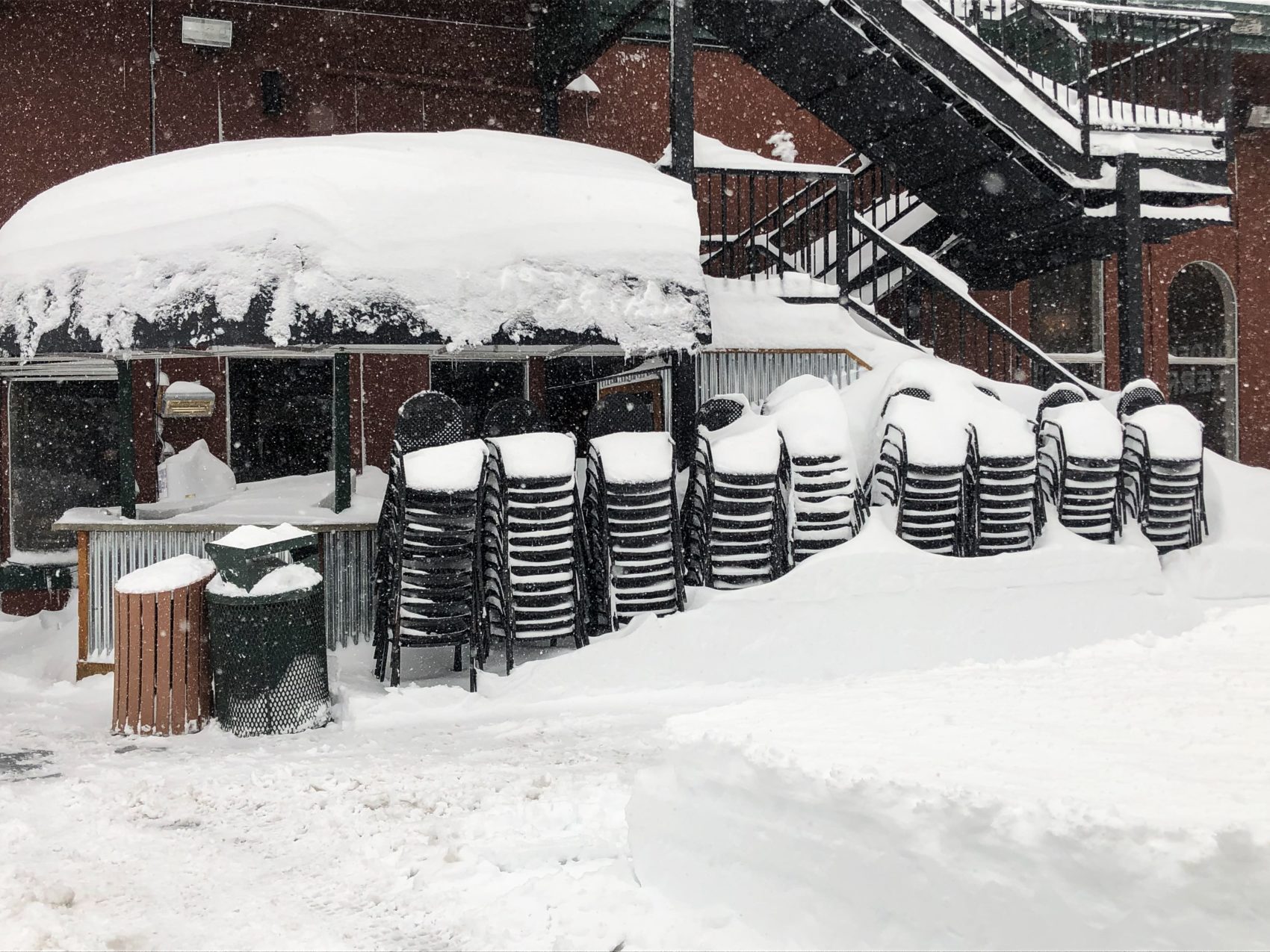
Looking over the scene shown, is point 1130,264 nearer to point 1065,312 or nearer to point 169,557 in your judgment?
point 1065,312

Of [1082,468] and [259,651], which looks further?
[1082,468]

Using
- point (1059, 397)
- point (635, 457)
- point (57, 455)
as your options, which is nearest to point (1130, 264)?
point (1059, 397)

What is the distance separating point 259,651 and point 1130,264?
8.62 m

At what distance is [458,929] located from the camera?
3449mm

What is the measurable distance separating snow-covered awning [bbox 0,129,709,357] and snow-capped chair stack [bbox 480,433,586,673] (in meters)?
0.94

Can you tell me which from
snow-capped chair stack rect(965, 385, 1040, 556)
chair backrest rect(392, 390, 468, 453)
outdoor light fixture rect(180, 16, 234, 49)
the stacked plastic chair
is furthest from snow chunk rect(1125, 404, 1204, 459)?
outdoor light fixture rect(180, 16, 234, 49)

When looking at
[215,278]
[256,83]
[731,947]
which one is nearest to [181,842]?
[731,947]

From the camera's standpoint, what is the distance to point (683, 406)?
8.41 metres

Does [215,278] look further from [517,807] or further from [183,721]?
[517,807]

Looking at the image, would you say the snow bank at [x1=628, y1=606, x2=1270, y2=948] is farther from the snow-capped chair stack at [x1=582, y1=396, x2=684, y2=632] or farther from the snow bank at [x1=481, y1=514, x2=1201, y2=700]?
the snow-capped chair stack at [x1=582, y1=396, x2=684, y2=632]

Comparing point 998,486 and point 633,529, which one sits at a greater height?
point 998,486

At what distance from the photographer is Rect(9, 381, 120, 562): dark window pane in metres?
9.75

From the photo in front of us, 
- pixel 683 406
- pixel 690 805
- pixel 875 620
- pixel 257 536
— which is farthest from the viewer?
pixel 683 406

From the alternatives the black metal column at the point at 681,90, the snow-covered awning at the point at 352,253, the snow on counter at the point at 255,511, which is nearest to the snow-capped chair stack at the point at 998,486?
the snow-covered awning at the point at 352,253
